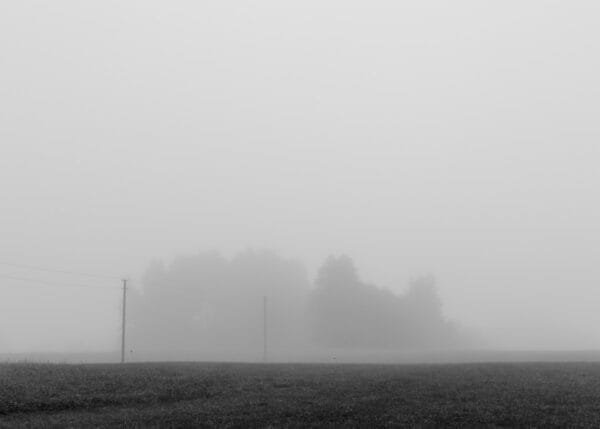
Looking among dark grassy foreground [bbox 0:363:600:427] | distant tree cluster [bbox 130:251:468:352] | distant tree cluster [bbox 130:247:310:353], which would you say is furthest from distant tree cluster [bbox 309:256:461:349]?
dark grassy foreground [bbox 0:363:600:427]

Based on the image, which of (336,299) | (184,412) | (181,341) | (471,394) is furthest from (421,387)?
(181,341)

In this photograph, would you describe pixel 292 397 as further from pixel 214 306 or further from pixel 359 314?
pixel 214 306

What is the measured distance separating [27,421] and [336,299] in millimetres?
108296

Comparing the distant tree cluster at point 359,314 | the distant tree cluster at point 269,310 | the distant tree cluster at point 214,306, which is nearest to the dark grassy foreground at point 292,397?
the distant tree cluster at point 359,314

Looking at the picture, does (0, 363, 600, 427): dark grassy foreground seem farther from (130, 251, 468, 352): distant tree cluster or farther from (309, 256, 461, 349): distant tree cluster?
(130, 251, 468, 352): distant tree cluster

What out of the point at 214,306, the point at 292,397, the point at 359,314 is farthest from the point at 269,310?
the point at 292,397

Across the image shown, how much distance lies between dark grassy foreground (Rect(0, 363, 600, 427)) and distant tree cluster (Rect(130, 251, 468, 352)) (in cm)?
8717

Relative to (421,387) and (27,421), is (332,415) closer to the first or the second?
(421,387)

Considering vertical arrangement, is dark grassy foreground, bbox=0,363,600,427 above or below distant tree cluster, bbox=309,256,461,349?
below

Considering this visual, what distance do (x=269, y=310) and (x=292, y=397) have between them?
104m

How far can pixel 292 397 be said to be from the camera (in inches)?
1283

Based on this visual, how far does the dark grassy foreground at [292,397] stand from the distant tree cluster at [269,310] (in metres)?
87.2

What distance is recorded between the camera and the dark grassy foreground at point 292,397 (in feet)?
87.0

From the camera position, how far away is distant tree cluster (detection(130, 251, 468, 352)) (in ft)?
430
